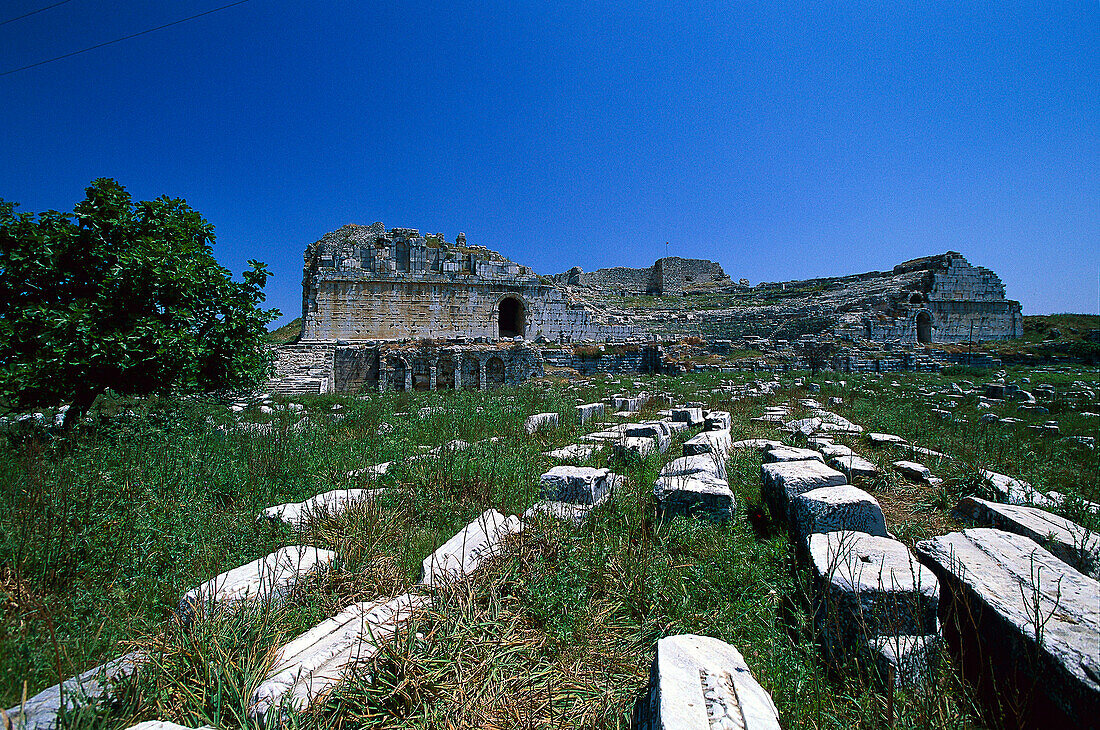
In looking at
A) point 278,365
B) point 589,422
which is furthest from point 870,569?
point 278,365

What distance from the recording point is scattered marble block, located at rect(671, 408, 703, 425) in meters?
7.87

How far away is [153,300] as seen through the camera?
603 cm

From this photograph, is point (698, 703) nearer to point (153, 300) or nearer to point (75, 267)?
point (153, 300)

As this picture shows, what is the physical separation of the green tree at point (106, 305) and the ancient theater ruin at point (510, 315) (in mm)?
8577

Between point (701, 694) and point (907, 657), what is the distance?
3.68ft

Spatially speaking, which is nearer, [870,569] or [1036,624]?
[1036,624]

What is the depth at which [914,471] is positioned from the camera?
14.9ft

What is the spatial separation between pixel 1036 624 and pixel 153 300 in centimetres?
873

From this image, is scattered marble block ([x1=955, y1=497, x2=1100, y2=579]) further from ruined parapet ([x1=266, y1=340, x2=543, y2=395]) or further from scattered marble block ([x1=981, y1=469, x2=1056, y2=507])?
ruined parapet ([x1=266, y1=340, x2=543, y2=395])

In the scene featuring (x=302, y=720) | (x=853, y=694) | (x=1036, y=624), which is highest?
(x=1036, y=624)

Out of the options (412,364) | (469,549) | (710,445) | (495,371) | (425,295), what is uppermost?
(425,295)

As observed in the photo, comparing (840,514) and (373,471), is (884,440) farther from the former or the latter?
(373,471)

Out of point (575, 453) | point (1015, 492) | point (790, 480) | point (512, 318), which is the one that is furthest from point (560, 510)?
point (512, 318)

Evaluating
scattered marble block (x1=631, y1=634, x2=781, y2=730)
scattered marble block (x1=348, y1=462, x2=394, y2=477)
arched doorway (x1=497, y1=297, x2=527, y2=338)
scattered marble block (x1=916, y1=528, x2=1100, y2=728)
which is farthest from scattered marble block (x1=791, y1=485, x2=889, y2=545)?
arched doorway (x1=497, y1=297, x2=527, y2=338)
